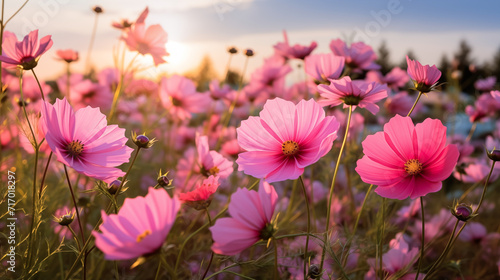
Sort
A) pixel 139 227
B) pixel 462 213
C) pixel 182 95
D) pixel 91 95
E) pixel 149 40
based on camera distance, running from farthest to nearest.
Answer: pixel 91 95 < pixel 182 95 < pixel 149 40 < pixel 462 213 < pixel 139 227

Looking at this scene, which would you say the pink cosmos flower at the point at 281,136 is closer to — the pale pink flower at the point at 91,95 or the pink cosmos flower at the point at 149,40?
the pink cosmos flower at the point at 149,40

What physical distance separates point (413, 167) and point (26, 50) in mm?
578

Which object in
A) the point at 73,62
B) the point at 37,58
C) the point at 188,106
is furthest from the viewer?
the point at 188,106

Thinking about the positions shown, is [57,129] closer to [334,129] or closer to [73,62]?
[334,129]

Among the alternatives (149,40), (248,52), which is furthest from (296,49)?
(149,40)

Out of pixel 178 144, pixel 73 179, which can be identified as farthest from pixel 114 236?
pixel 178 144

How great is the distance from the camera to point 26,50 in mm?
644

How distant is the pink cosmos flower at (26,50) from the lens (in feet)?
2.08

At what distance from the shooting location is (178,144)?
1.85 metres

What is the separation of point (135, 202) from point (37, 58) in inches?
15.0

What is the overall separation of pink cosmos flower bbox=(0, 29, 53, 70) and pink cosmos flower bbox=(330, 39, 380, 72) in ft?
1.91

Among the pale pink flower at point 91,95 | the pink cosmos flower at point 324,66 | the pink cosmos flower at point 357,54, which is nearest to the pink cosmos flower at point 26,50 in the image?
the pink cosmos flower at point 324,66

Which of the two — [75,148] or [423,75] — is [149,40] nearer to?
[75,148]

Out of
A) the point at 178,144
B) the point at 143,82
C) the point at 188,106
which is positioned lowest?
the point at 178,144
